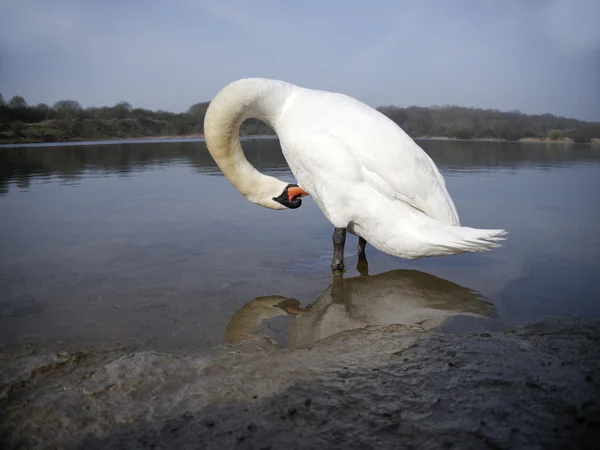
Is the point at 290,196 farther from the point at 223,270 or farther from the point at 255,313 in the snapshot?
the point at 255,313

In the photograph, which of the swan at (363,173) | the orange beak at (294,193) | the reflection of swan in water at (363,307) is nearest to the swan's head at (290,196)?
the orange beak at (294,193)

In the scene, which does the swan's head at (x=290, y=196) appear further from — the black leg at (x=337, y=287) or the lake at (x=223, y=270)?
the black leg at (x=337, y=287)

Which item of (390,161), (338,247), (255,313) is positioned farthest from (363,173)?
(255,313)

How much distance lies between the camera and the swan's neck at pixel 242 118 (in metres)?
5.03

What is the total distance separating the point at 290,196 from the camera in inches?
211

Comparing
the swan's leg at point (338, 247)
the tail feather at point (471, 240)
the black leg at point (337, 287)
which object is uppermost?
the tail feather at point (471, 240)

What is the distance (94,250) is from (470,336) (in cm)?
457

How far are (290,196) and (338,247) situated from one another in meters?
0.88

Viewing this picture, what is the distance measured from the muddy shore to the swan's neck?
268 centimetres

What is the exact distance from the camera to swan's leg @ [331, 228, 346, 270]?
16.1 ft

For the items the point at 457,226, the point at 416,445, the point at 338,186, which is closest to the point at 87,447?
the point at 416,445

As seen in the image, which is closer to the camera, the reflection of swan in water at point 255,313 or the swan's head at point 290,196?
the reflection of swan in water at point 255,313

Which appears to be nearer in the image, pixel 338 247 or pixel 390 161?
pixel 390 161

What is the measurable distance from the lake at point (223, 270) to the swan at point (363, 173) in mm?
493
